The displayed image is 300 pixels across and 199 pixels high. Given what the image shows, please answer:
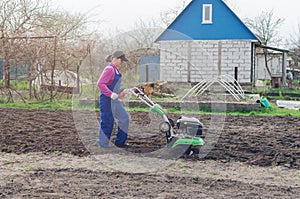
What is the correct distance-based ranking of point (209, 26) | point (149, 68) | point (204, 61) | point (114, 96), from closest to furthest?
point (114, 96) → point (149, 68) → point (204, 61) → point (209, 26)

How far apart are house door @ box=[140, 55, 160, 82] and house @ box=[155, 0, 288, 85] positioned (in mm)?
838

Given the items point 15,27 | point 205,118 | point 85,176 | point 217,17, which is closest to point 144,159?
point 85,176

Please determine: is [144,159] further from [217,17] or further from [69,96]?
[217,17]

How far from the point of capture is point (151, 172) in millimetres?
6164

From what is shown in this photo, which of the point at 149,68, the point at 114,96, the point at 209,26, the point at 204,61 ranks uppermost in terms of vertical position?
the point at 209,26

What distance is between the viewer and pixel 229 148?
7.74 meters

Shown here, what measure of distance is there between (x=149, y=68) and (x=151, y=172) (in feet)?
42.5

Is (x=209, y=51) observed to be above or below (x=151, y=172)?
above

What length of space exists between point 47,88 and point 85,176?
1028 cm

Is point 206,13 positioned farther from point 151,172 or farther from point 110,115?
point 151,172

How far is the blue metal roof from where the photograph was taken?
22484mm

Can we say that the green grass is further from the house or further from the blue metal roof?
the blue metal roof

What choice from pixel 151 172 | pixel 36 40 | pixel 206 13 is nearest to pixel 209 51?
pixel 206 13

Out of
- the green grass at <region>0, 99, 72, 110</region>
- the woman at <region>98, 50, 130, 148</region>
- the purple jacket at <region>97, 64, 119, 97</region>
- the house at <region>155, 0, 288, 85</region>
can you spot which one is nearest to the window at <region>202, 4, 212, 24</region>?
the house at <region>155, 0, 288, 85</region>
